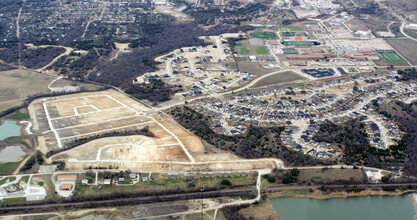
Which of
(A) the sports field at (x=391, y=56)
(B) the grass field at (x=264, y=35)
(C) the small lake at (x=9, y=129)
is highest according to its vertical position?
(A) the sports field at (x=391, y=56)

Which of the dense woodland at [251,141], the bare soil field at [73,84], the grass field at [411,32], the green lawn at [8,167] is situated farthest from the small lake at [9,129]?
the grass field at [411,32]

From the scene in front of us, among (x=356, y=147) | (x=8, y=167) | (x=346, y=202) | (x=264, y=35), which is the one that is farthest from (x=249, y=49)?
(x=8, y=167)

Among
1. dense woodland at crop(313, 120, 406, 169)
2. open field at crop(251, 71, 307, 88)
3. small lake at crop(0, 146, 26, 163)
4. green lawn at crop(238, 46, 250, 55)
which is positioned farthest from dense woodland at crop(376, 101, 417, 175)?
small lake at crop(0, 146, 26, 163)

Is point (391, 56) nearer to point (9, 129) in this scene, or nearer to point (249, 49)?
point (249, 49)

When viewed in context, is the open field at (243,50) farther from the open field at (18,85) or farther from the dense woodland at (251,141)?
the open field at (18,85)

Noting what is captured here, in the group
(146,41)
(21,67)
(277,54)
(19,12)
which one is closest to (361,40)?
(277,54)

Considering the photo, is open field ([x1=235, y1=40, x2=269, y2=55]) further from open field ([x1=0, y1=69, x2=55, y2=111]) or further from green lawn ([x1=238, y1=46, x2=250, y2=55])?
open field ([x1=0, y1=69, x2=55, y2=111])

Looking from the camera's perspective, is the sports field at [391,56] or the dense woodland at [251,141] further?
the sports field at [391,56]
